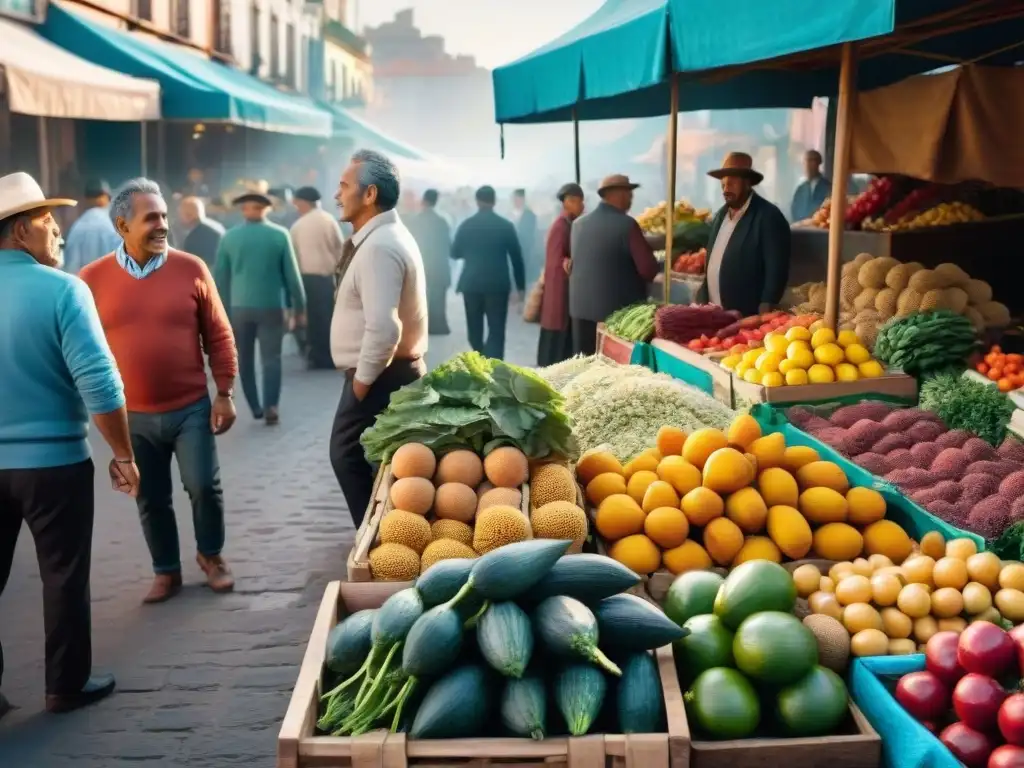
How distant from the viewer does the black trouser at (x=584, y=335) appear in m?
10.2

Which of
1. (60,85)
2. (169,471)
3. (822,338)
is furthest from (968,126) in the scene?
(60,85)

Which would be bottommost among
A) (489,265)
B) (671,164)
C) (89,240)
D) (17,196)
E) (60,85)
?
(489,265)

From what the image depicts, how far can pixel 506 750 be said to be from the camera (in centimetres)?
272

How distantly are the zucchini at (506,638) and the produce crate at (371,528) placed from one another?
0.62m

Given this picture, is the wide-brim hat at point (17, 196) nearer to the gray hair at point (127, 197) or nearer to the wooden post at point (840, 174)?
the gray hair at point (127, 197)

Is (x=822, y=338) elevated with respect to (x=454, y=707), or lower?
elevated

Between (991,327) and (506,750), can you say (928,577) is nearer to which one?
(506,750)

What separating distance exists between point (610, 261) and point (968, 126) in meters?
2.90

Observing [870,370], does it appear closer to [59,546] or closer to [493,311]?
[59,546]

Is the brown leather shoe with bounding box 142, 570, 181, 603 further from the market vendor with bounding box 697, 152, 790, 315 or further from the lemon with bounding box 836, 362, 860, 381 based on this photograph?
the market vendor with bounding box 697, 152, 790, 315

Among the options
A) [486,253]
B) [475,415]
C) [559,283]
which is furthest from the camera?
[486,253]

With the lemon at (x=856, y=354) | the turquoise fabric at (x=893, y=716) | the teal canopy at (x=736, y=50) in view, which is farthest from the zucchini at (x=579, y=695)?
the lemon at (x=856, y=354)

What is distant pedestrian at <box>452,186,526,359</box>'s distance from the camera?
1307cm

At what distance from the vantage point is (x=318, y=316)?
554 inches
